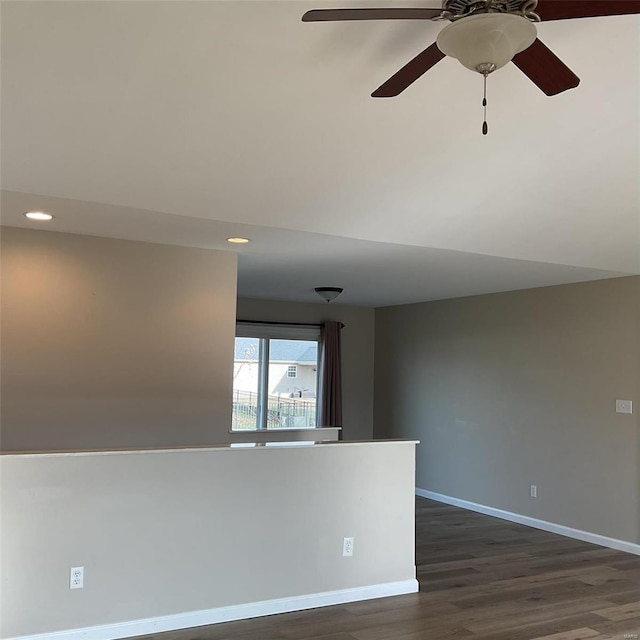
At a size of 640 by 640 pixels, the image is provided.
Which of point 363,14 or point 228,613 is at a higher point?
point 363,14

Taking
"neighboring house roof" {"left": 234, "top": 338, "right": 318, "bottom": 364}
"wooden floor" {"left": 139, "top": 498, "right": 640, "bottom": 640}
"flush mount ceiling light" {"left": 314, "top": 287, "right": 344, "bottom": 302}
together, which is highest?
"flush mount ceiling light" {"left": 314, "top": 287, "right": 344, "bottom": 302}

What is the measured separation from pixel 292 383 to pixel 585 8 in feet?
23.8

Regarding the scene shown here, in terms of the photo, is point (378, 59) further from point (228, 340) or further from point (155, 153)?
point (228, 340)

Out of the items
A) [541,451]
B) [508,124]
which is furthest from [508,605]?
[508,124]

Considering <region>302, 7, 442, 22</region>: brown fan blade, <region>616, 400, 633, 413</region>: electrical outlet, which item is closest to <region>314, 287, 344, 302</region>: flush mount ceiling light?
<region>616, 400, 633, 413</region>: electrical outlet

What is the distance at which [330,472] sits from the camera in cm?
413

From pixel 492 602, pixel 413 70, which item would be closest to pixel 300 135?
pixel 413 70

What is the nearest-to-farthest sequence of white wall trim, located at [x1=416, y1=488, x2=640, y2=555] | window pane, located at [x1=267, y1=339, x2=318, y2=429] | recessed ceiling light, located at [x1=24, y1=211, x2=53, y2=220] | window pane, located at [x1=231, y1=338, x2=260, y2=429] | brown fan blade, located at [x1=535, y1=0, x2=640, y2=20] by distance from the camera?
1. brown fan blade, located at [x1=535, y1=0, x2=640, y2=20]
2. recessed ceiling light, located at [x1=24, y1=211, x2=53, y2=220]
3. white wall trim, located at [x1=416, y1=488, x2=640, y2=555]
4. window pane, located at [x1=231, y1=338, x2=260, y2=429]
5. window pane, located at [x1=267, y1=339, x2=318, y2=429]

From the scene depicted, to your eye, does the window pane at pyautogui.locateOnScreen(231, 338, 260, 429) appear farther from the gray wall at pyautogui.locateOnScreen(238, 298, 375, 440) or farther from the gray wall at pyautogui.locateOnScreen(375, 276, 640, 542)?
the gray wall at pyautogui.locateOnScreen(375, 276, 640, 542)

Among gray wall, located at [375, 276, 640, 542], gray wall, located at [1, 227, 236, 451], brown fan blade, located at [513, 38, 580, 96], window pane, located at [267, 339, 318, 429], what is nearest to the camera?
brown fan blade, located at [513, 38, 580, 96]

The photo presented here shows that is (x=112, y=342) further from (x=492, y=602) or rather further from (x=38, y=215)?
(x=492, y=602)

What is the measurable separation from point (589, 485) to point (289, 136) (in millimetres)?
4375

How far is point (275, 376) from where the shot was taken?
8594mm

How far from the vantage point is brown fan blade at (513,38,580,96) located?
1.93 metres
